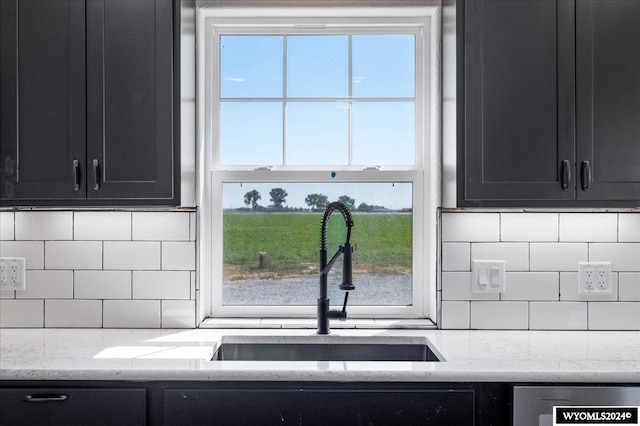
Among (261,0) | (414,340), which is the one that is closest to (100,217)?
(261,0)

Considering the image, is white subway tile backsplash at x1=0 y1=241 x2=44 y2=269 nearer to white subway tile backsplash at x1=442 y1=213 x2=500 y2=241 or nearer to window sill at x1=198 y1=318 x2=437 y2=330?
window sill at x1=198 y1=318 x2=437 y2=330

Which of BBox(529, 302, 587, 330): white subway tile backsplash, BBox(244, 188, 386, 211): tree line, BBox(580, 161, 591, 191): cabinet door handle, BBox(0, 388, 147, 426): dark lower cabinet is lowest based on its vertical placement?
BBox(0, 388, 147, 426): dark lower cabinet

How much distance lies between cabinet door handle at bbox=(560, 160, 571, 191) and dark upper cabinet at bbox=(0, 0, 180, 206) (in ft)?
4.17

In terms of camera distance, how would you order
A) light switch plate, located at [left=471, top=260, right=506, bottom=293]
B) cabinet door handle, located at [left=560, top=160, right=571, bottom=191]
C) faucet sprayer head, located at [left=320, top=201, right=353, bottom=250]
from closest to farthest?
1. cabinet door handle, located at [left=560, top=160, right=571, bottom=191]
2. faucet sprayer head, located at [left=320, top=201, right=353, bottom=250]
3. light switch plate, located at [left=471, top=260, right=506, bottom=293]

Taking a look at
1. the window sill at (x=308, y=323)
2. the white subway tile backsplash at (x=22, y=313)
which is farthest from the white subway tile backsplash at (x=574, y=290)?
the white subway tile backsplash at (x=22, y=313)

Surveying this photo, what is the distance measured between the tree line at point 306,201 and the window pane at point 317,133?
0.13 metres

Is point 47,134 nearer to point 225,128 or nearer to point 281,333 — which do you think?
point 225,128

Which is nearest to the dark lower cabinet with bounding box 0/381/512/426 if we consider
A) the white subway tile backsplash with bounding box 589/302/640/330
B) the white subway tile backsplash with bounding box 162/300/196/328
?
the white subway tile backsplash with bounding box 162/300/196/328

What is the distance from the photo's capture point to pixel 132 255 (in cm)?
210

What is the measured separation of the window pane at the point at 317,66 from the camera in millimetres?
2225

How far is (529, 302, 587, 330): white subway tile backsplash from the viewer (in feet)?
6.84

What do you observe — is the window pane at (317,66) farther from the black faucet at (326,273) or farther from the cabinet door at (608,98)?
the cabinet door at (608,98)

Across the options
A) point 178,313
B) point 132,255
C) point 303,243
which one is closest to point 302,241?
point 303,243

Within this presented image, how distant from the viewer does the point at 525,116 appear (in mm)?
1811
